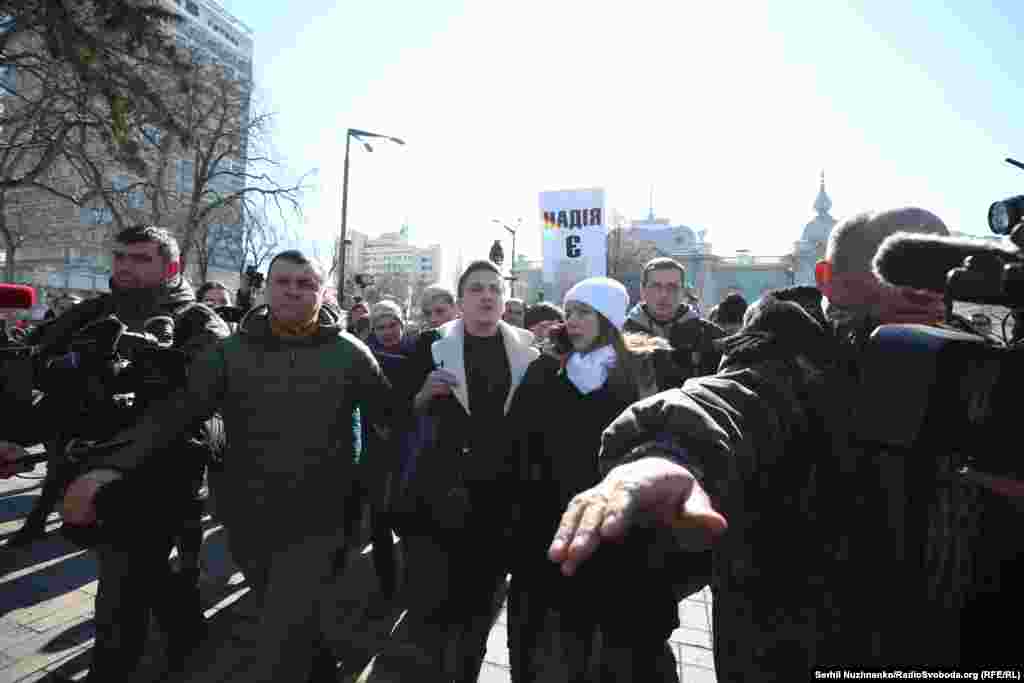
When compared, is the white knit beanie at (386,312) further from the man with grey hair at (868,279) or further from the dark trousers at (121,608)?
the man with grey hair at (868,279)

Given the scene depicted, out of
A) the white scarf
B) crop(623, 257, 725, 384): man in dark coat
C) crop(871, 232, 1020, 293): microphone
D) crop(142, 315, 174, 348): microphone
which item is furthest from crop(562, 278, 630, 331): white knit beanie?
crop(871, 232, 1020, 293): microphone

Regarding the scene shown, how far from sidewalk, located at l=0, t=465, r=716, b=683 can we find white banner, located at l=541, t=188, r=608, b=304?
7.41 metres

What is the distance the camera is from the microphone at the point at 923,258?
0.88 m

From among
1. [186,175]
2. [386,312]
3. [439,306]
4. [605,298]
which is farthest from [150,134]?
[186,175]

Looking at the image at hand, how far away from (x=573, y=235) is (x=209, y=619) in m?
8.91

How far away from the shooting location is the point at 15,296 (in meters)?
2.88

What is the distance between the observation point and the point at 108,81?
5.61 metres

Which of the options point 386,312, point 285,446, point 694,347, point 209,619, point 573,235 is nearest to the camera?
point 285,446

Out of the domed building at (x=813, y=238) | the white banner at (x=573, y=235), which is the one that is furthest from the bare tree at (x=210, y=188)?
the domed building at (x=813, y=238)

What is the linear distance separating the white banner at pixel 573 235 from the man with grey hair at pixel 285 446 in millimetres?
8376

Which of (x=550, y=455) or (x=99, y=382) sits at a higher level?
(x=99, y=382)

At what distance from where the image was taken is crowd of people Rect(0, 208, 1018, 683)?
3.38 ft

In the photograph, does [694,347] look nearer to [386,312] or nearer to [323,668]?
[386,312]

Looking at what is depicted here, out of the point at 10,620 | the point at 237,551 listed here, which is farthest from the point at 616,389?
the point at 10,620
